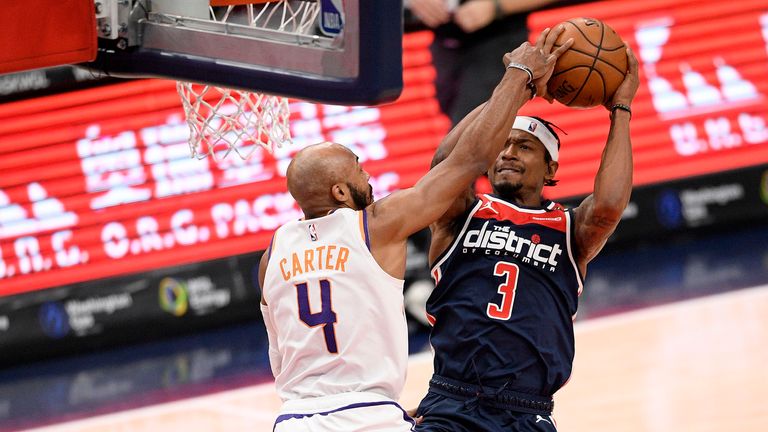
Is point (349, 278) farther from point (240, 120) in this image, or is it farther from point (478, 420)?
point (240, 120)

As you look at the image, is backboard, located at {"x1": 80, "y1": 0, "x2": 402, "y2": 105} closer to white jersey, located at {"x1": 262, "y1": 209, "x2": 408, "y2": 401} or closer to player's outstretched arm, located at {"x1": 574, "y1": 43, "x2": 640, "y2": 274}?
white jersey, located at {"x1": 262, "y1": 209, "x2": 408, "y2": 401}

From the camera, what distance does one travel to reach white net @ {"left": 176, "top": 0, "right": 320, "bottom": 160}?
413 centimetres

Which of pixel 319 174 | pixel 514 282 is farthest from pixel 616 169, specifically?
pixel 319 174

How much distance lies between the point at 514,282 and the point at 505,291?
1.8 inches

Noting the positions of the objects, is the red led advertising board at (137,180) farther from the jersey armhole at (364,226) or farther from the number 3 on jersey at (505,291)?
the jersey armhole at (364,226)

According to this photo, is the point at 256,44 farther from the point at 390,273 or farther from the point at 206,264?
the point at 206,264

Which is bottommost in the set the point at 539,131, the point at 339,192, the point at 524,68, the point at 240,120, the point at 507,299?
the point at 507,299

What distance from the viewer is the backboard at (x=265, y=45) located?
3652 mm

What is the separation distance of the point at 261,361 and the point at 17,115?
2.62 meters

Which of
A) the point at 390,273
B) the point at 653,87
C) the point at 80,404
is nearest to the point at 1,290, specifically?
the point at 80,404

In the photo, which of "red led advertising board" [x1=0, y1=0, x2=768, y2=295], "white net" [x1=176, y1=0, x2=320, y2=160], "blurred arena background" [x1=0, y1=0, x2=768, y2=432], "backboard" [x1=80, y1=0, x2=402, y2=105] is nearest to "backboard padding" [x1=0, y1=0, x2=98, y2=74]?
"backboard" [x1=80, y1=0, x2=402, y2=105]

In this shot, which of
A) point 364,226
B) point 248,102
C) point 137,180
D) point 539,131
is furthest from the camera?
point 137,180

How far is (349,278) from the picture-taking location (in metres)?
4.04

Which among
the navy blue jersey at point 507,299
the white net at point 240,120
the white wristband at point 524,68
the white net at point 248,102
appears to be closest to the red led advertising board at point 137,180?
the white net at point 248,102
